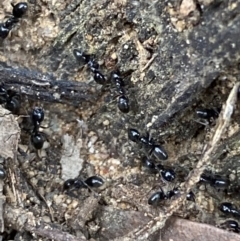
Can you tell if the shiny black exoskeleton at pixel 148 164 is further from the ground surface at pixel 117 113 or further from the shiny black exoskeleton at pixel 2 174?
the shiny black exoskeleton at pixel 2 174

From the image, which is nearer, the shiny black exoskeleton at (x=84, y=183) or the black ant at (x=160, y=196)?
the black ant at (x=160, y=196)

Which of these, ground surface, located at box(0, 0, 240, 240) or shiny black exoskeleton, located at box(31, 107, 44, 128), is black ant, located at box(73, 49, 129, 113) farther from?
shiny black exoskeleton, located at box(31, 107, 44, 128)

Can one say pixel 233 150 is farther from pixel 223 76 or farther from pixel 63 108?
pixel 63 108

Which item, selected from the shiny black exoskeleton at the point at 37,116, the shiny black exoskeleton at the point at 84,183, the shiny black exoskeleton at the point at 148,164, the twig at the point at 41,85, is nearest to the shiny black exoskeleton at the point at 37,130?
the shiny black exoskeleton at the point at 37,116

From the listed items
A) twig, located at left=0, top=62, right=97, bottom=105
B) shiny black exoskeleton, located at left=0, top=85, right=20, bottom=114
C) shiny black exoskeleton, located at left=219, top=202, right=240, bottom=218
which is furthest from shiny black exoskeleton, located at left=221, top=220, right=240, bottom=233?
shiny black exoskeleton, located at left=0, top=85, right=20, bottom=114

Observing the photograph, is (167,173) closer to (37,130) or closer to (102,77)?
(102,77)

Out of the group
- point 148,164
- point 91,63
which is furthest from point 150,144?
point 91,63
